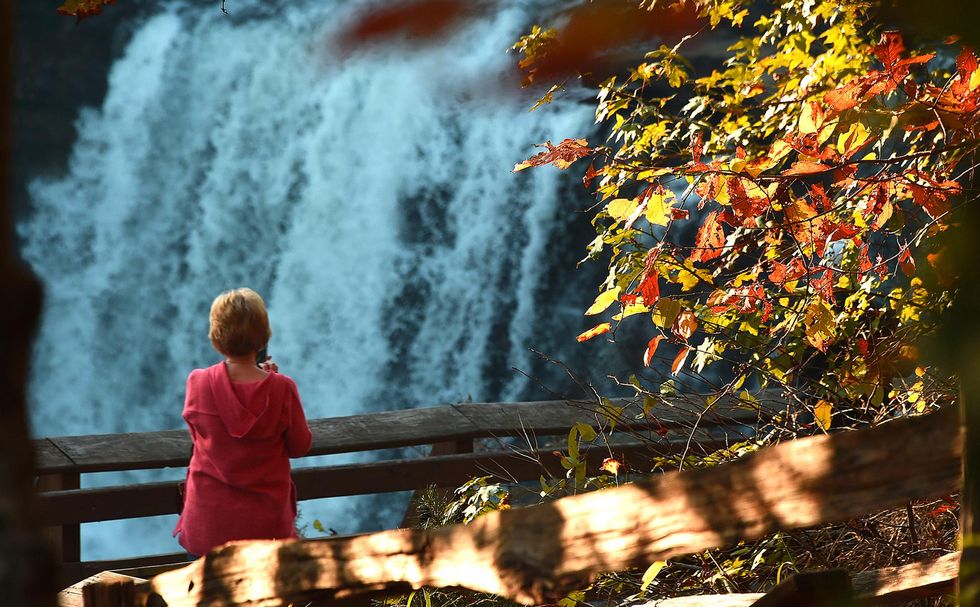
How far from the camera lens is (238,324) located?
314cm

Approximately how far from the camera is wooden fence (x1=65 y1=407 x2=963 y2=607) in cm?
95

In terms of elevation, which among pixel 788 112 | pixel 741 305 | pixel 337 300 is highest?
pixel 337 300

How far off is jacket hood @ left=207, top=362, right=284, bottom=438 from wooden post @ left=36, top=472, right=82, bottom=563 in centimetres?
92

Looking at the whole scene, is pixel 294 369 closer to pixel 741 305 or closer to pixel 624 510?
pixel 741 305

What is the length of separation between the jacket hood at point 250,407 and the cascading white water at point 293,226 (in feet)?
21.0

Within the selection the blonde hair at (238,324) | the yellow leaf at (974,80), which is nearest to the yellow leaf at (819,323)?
the yellow leaf at (974,80)

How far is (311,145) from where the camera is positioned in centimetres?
991

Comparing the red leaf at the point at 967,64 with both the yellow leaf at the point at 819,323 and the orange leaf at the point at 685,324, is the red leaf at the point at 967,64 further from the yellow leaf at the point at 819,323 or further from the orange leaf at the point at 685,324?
the orange leaf at the point at 685,324

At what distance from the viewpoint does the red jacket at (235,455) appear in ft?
10.1

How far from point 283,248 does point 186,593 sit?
8467 mm

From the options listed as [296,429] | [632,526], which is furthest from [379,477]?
[632,526]

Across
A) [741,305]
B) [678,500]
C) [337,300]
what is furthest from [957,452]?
[337,300]

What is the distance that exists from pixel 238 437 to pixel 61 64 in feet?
27.8

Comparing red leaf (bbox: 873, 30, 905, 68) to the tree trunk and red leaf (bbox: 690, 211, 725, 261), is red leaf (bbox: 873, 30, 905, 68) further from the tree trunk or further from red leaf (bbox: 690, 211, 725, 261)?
the tree trunk
